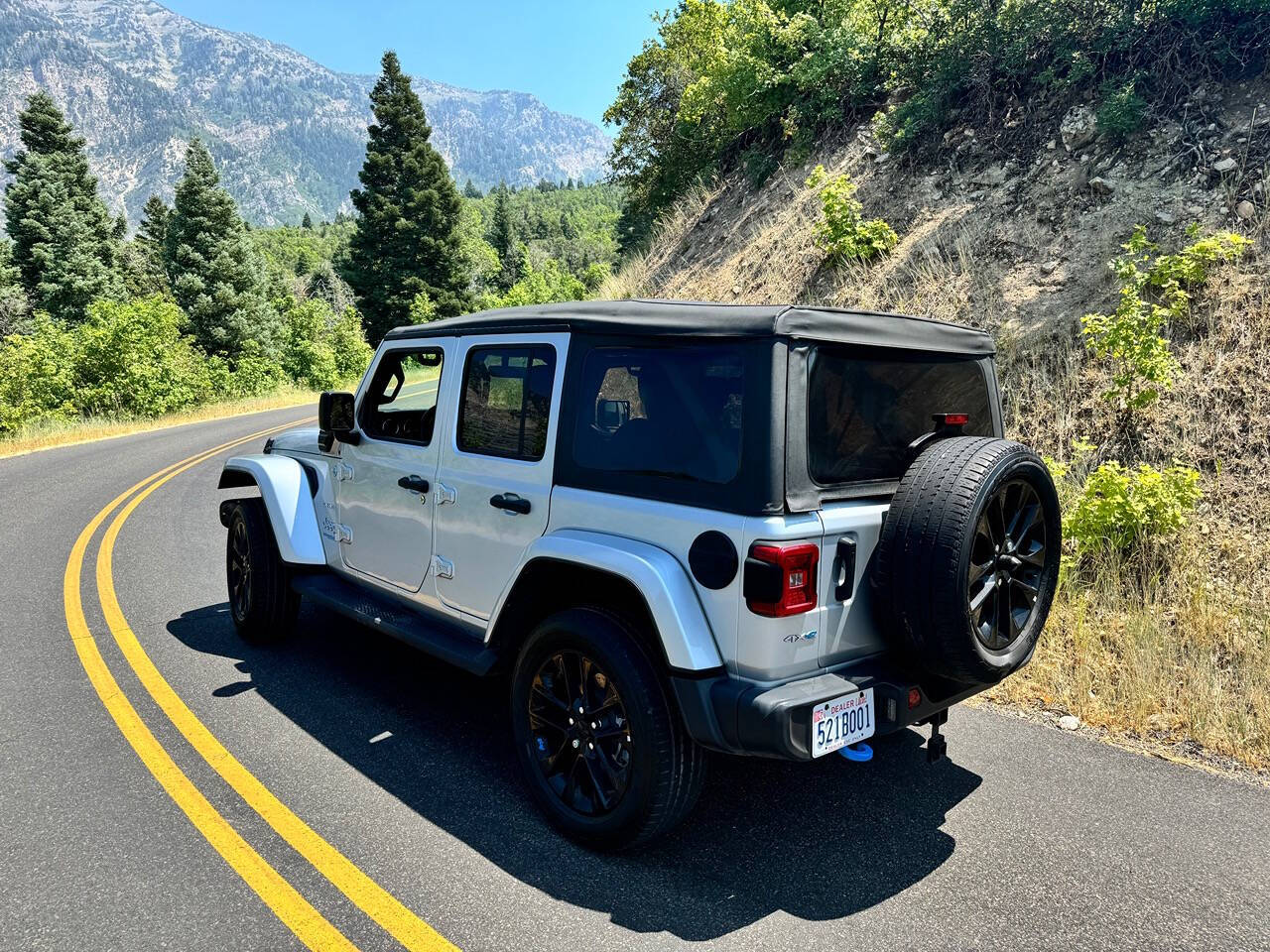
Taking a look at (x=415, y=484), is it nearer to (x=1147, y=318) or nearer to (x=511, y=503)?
(x=511, y=503)

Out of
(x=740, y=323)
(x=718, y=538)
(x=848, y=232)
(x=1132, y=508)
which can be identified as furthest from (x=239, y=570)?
(x=848, y=232)

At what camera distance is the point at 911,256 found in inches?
Result: 376

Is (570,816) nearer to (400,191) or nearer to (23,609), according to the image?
(23,609)

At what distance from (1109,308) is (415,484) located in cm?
625

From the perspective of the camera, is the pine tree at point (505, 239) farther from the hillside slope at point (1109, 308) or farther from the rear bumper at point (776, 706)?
the rear bumper at point (776, 706)

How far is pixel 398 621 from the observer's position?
4.29 meters

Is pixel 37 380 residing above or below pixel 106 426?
above

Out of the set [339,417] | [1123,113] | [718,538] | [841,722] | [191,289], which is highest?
[1123,113]

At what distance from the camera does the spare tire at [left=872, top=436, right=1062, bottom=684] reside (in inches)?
114

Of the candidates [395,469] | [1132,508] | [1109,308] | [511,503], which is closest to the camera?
[511,503]

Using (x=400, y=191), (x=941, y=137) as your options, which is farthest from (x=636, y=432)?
(x=400, y=191)

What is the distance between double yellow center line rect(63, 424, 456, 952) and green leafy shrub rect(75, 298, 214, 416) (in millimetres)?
20917

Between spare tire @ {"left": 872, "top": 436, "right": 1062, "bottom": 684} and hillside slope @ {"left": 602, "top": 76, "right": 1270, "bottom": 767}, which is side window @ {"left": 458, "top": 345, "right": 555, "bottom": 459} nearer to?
spare tire @ {"left": 872, "top": 436, "right": 1062, "bottom": 684}

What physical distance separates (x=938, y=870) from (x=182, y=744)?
355cm
